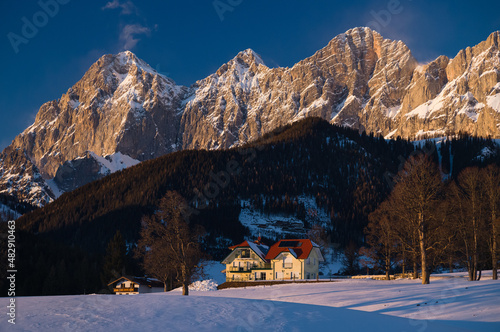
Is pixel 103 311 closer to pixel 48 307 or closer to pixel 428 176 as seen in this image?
pixel 48 307

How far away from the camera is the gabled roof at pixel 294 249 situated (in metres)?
84.3

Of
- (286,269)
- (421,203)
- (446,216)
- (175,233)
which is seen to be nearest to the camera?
(421,203)

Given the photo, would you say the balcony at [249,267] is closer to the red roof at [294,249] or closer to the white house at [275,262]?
the white house at [275,262]

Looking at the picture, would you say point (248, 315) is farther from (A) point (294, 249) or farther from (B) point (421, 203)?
(A) point (294, 249)

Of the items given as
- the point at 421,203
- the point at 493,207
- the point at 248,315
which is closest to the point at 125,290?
the point at 421,203

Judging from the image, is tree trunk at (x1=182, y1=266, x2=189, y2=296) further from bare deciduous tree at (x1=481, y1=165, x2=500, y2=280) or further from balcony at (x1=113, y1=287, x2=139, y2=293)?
balcony at (x1=113, y1=287, x2=139, y2=293)

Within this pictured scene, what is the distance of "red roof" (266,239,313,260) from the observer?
84438mm

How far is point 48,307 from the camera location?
22.4 meters

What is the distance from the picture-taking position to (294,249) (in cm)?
8650

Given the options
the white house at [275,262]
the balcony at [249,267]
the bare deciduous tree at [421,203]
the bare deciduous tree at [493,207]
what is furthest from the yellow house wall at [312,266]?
the bare deciduous tree at [493,207]

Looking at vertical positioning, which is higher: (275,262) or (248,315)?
(248,315)

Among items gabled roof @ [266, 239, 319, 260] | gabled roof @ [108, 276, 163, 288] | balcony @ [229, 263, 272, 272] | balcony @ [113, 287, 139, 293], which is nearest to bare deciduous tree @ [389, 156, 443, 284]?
gabled roof @ [266, 239, 319, 260]

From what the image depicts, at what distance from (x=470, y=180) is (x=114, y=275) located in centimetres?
6990

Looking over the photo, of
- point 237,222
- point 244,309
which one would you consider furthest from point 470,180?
point 237,222
